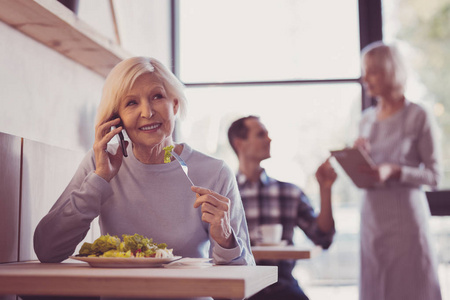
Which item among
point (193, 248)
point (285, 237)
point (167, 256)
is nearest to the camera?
point (167, 256)

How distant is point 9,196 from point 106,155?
36 centimetres

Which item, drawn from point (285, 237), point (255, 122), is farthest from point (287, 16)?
point (285, 237)

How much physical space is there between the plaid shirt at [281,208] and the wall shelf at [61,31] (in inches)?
40.9

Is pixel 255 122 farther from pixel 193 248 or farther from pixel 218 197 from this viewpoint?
pixel 218 197

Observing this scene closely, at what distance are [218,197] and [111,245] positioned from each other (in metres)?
0.28

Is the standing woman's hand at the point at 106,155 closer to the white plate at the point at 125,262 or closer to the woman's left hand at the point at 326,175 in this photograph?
the white plate at the point at 125,262

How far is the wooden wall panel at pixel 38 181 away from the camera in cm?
187

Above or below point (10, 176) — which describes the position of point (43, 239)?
below

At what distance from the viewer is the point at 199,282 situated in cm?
111

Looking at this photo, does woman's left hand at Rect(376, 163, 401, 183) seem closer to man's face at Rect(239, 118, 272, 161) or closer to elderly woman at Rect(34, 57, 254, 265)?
man's face at Rect(239, 118, 272, 161)

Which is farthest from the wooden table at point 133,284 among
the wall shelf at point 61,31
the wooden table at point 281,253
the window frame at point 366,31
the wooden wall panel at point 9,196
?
the window frame at point 366,31

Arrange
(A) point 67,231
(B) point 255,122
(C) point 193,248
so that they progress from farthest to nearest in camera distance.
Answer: (B) point 255,122 < (C) point 193,248 < (A) point 67,231

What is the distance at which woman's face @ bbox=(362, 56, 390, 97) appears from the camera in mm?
3271

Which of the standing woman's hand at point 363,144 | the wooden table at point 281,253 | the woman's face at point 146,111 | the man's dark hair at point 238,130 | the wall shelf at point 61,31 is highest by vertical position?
the wall shelf at point 61,31
